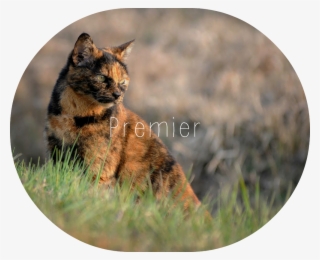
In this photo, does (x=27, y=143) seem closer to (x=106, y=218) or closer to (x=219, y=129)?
(x=106, y=218)

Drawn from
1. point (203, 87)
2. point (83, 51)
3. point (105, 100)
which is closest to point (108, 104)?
point (105, 100)

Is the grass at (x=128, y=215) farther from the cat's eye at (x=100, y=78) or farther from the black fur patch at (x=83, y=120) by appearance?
the cat's eye at (x=100, y=78)

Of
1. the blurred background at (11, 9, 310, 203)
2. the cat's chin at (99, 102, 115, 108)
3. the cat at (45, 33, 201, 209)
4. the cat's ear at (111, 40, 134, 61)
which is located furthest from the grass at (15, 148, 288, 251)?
the cat's ear at (111, 40, 134, 61)

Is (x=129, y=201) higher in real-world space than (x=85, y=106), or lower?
lower

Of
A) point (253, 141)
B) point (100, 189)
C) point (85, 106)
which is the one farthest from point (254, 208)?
point (85, 106)

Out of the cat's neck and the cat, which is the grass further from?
the cat's neck

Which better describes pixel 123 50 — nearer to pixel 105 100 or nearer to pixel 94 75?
pixel 94 75

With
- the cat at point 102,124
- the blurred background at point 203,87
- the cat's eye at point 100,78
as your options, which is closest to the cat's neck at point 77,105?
the cat at point 102,124
